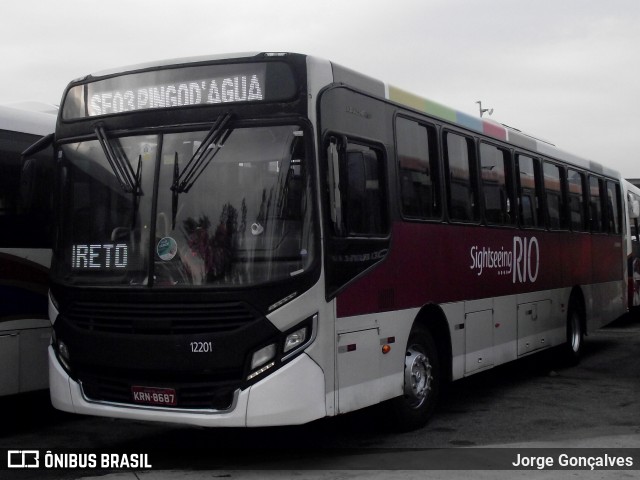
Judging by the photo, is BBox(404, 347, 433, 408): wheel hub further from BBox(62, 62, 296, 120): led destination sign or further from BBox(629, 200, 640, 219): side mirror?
BBox(629, 200, 640, 219): side mirror

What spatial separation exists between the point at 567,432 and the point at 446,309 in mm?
1660

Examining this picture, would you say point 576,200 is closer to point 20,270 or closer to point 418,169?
point 418,169

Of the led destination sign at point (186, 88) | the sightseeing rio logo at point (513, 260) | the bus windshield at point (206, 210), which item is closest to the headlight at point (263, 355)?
the bus windshield at point (206, 210)

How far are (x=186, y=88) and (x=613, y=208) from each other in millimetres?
11246

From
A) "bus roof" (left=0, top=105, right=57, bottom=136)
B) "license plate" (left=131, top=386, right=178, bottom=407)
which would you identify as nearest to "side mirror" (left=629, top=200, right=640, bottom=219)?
"bus roof" (left=0, top=105, right=57, bottom=136)

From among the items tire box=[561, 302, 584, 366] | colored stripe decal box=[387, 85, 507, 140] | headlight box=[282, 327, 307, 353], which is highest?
colored stripe decal box=[387, 85, 507, 140]

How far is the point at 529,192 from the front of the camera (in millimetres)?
12570

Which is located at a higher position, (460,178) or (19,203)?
(460,178)

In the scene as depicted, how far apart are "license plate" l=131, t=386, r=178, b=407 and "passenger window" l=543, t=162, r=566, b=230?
298 inches

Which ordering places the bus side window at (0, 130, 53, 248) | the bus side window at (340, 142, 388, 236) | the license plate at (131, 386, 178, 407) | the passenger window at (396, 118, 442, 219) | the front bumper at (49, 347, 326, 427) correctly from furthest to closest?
the bus side window at (0, 130, 53, 248) → the passenger window at (396, 118, 442, 219) → the bus side window at (340, 142, 388, 236) → the license plate at (131, 386, 178, 407) → the front bumper at (49, 347, 326, 427)

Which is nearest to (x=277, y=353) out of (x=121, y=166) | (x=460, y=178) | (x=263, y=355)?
(x=263, y=355)

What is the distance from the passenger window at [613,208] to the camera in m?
16.6

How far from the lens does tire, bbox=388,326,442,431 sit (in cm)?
878

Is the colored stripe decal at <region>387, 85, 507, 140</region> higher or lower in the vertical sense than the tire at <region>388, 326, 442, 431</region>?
higher
